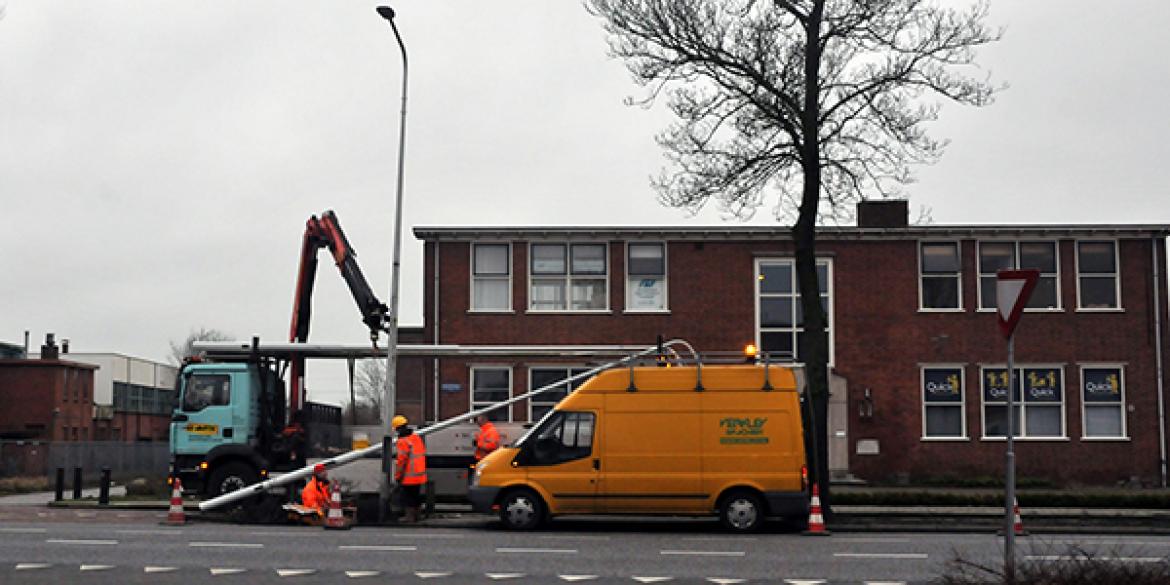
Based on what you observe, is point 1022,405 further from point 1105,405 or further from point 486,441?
point 486,441

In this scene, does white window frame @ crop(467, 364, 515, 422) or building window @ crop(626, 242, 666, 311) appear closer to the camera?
white window frame @ crop(467, 364, 515, 422)

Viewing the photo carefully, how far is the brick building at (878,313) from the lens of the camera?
112 feet

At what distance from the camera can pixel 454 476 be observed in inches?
925

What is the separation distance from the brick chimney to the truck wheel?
19.6 m

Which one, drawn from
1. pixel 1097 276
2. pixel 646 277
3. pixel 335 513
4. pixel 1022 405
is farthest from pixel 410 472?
pixel 1097 276

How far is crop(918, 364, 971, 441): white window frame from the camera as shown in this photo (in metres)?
33.9

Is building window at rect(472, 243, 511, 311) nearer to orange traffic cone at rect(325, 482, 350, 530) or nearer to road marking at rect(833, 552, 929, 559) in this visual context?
orange traffic cone at rect(325, 482, 350, 530)

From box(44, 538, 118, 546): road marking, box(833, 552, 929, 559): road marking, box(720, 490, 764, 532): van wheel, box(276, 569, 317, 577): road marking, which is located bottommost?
box(833, 552, 929, 559): road marking

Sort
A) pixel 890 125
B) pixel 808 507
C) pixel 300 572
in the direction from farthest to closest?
pixel 890 125 → pixel 808 507 → pixel 300 572

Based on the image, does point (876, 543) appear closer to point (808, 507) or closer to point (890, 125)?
point (808, 507)

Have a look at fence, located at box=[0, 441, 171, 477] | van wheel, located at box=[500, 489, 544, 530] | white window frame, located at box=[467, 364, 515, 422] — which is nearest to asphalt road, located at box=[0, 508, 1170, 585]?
van wheel, located at box=[500, 489, 544, 530]

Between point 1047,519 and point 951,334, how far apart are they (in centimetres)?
1235

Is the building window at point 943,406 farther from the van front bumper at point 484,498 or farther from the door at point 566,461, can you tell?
the van front bumper at point 484,498

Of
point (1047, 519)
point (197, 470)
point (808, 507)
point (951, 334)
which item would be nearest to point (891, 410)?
point (951, 334)
